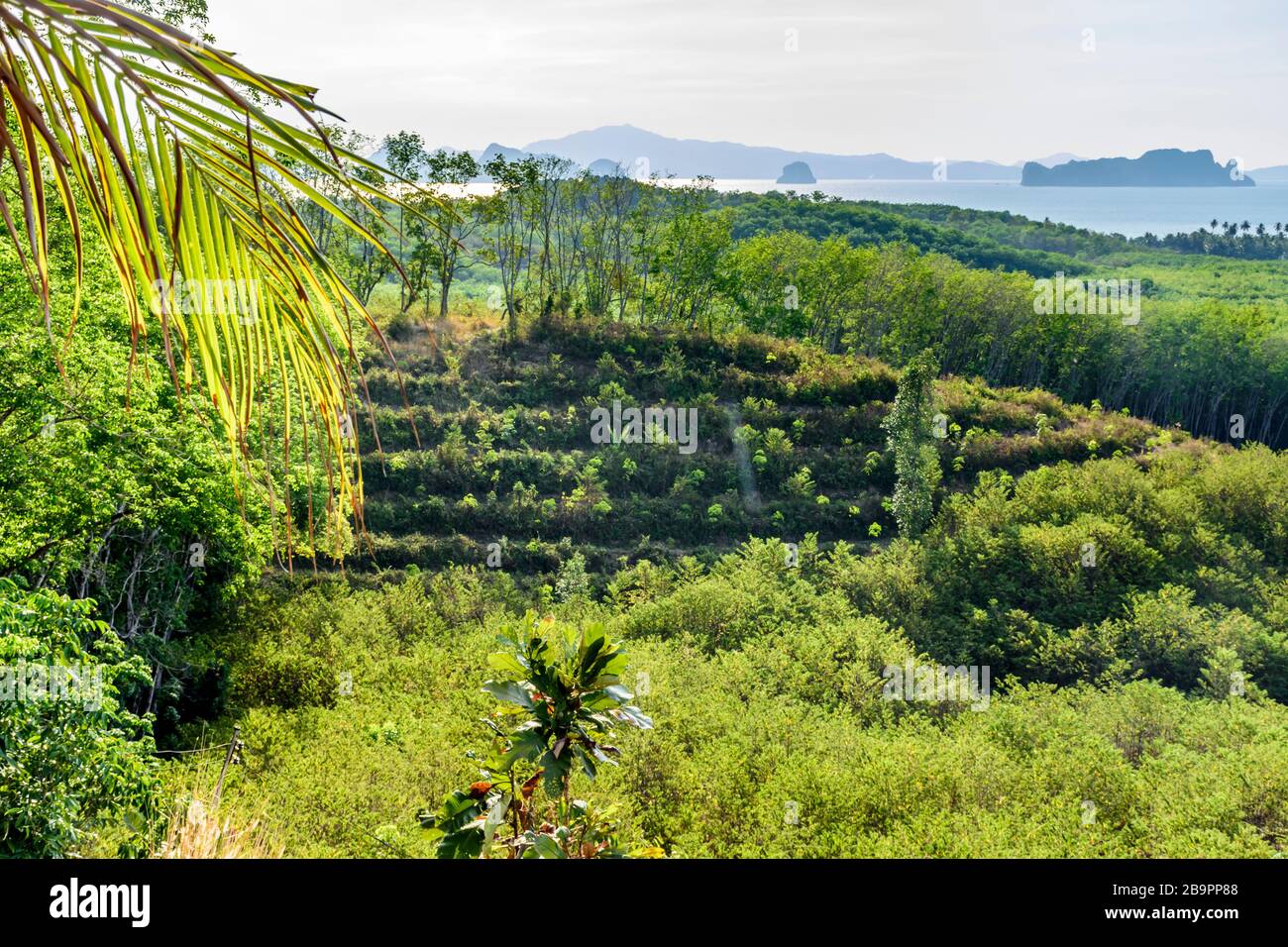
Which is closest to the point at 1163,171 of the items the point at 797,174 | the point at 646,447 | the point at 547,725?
the point at 797,174

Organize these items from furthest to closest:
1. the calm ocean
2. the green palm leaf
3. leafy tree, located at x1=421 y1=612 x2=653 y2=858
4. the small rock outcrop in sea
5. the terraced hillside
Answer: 1. the small rock outcrop in sea
2. the calm ocean
3. the terraced hillside
4. leafy tree, located at x1=421 y1=612 x2=653 y2=858
5. the green palm leaf

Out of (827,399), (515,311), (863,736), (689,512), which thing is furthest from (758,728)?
(515,311)

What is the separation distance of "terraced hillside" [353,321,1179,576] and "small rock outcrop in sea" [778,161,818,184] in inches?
4395

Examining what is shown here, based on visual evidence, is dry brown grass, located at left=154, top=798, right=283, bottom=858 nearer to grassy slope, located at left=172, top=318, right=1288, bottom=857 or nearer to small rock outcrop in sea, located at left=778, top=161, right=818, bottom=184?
grassy slope, located at left=172, top=318, right=1288, bottom=857

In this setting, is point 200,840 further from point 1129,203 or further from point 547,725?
point 1129,203

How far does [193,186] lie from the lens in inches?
33.6

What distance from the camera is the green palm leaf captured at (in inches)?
27.1

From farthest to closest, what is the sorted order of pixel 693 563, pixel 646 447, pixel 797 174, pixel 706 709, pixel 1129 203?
pixel 797 174 → pixel 1129 203 → pixel 646 447 → pixel 693 563 → pixel 706 709

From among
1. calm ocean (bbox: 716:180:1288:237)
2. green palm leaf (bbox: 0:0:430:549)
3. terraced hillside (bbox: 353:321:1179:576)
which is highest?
calm ocean (bbox: 716:180:1288:237)

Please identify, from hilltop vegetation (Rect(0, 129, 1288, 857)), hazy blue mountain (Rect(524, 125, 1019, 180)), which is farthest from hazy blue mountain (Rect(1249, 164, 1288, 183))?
hilltop vegetation (Rect(0, 129, 1288, 857))

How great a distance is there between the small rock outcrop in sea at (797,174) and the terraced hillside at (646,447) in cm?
11164

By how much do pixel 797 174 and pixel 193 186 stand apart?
143145 millimetres

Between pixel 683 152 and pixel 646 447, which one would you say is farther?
pixel 683 152

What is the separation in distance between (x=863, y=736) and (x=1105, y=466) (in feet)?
45.4
